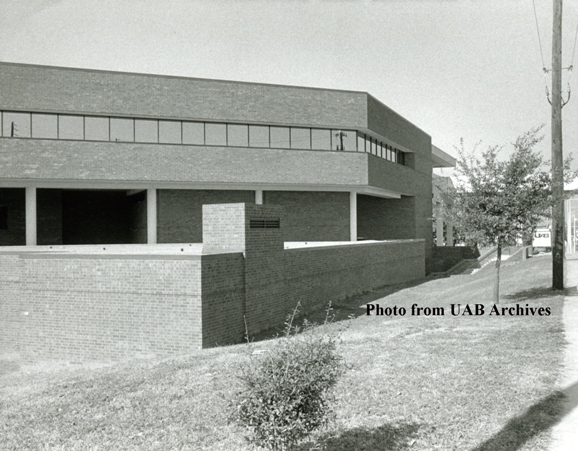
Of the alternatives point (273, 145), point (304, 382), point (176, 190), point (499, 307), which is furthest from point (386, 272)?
point (304, 382)

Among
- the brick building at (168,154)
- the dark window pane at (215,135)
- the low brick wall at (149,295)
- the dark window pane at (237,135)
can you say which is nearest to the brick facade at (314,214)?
the brick building at (168,154)

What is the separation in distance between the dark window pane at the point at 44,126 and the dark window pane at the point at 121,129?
6.93 ft

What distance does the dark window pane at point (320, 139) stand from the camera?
82.7 ft

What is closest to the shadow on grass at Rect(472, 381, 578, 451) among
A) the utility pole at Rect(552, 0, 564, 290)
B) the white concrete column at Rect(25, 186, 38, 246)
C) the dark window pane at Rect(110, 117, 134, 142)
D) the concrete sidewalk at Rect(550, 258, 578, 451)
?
the concrete sidewalk at Rect(550, 258, 578, 451)

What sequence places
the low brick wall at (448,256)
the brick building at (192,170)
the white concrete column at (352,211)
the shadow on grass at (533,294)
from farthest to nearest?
1. the low brick wall at (448,256)
2. the white concrete column at (352,211)
3. the brick building at (192,170)
4. the shadow on grass at (533,294)

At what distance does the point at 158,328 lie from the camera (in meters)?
12.1

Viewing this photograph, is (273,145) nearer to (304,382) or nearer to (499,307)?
(499,307)

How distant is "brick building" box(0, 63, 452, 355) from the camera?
16672 mm

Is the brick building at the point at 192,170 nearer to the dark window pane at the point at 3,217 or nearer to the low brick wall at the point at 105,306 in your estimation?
the dark window pane at the point at 3,217

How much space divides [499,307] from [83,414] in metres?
9.82

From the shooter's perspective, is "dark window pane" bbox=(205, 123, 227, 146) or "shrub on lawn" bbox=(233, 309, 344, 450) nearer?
"shrub on lawn" bbox=(233, 309, 344, 450)

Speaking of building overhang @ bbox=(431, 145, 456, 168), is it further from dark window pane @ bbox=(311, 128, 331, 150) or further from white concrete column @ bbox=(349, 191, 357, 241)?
dark window pane @ bbox=(311, 128, 331, 150)

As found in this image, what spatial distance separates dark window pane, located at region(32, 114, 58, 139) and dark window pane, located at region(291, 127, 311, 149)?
389 inches

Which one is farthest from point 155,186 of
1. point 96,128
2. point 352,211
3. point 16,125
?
point 352,211
